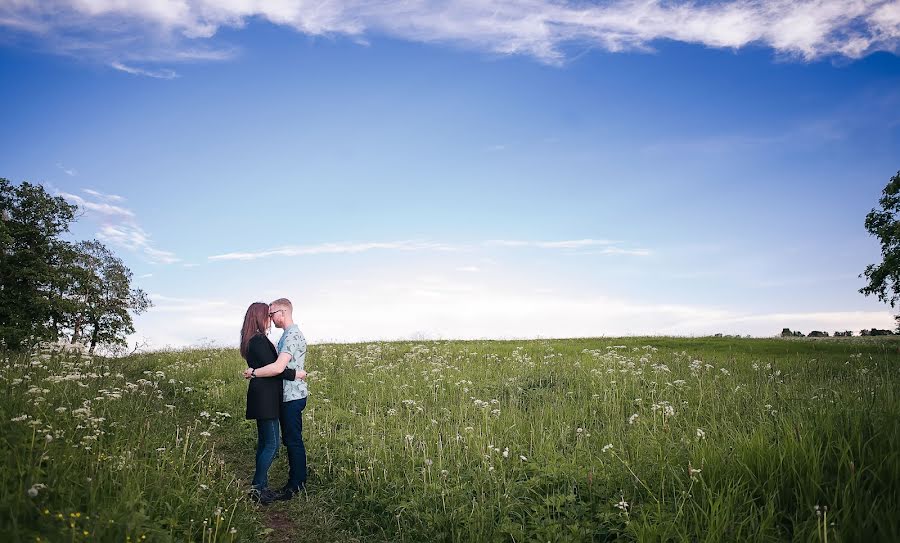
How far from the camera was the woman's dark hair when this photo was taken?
9.03m

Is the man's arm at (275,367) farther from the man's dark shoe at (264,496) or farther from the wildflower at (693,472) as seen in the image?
the wildflower at (693,472)

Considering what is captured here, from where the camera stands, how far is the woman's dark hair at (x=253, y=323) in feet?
29.6

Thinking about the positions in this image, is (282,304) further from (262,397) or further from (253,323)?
(262,397)

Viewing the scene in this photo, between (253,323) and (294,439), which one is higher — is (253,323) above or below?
above

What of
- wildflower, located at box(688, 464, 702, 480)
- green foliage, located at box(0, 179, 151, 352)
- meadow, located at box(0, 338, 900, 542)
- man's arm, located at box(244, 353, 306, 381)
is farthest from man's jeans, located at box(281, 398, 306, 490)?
green foliage, located at box(0, 179, 151, 352)

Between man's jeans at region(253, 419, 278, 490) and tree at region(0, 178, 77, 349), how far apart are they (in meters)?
28.9

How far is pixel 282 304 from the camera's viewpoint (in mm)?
9297

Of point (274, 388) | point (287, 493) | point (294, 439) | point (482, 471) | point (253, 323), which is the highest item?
point (253, 323)

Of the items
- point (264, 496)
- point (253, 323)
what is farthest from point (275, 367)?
point (264, 496)

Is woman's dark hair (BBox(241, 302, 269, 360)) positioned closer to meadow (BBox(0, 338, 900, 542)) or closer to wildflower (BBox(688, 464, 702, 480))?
meadow (BBox(0, 338, 900, 542))

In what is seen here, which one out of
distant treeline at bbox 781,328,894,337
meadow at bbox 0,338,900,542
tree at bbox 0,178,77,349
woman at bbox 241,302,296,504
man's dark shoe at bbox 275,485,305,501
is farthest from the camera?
distant treeline at bbox 781,328,894,337

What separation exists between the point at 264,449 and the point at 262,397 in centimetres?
86

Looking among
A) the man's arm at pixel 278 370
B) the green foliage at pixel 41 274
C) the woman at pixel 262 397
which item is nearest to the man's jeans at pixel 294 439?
the woman at pixel 262 397

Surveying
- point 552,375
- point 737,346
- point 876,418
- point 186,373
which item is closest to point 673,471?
point 876,418
